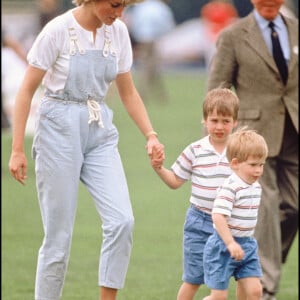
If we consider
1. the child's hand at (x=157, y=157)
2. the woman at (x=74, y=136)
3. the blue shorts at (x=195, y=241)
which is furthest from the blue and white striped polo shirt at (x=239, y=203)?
the woman at (x=74, y=136)

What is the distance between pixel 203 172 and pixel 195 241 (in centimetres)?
40

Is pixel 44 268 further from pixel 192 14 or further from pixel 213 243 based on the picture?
pixel 192 14

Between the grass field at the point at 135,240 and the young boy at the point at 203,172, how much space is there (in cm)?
216

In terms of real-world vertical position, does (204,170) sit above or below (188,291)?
above

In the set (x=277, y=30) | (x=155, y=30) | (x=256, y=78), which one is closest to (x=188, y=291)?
(x=256, y=78)

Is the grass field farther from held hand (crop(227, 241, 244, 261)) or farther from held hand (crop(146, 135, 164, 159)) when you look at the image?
held hand (crop(227, 241, 244, 261))

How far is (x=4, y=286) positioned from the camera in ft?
37.7

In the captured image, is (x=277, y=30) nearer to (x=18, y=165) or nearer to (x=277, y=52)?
(x=277, y=52)

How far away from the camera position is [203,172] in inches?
325

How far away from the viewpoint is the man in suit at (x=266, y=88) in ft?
33.3

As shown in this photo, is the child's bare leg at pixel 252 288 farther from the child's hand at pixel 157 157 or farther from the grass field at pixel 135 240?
the grass field at pixel 135 240

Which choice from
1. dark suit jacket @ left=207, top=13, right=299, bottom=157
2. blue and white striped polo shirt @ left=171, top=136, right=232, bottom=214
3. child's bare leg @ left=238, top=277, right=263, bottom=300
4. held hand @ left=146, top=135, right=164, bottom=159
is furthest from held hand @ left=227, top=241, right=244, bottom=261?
dark suit jacket @ left=207, top=13, right=299, bottom=157

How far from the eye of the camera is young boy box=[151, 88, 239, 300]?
26.9 feet

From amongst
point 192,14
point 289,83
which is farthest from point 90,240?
point 192,14
